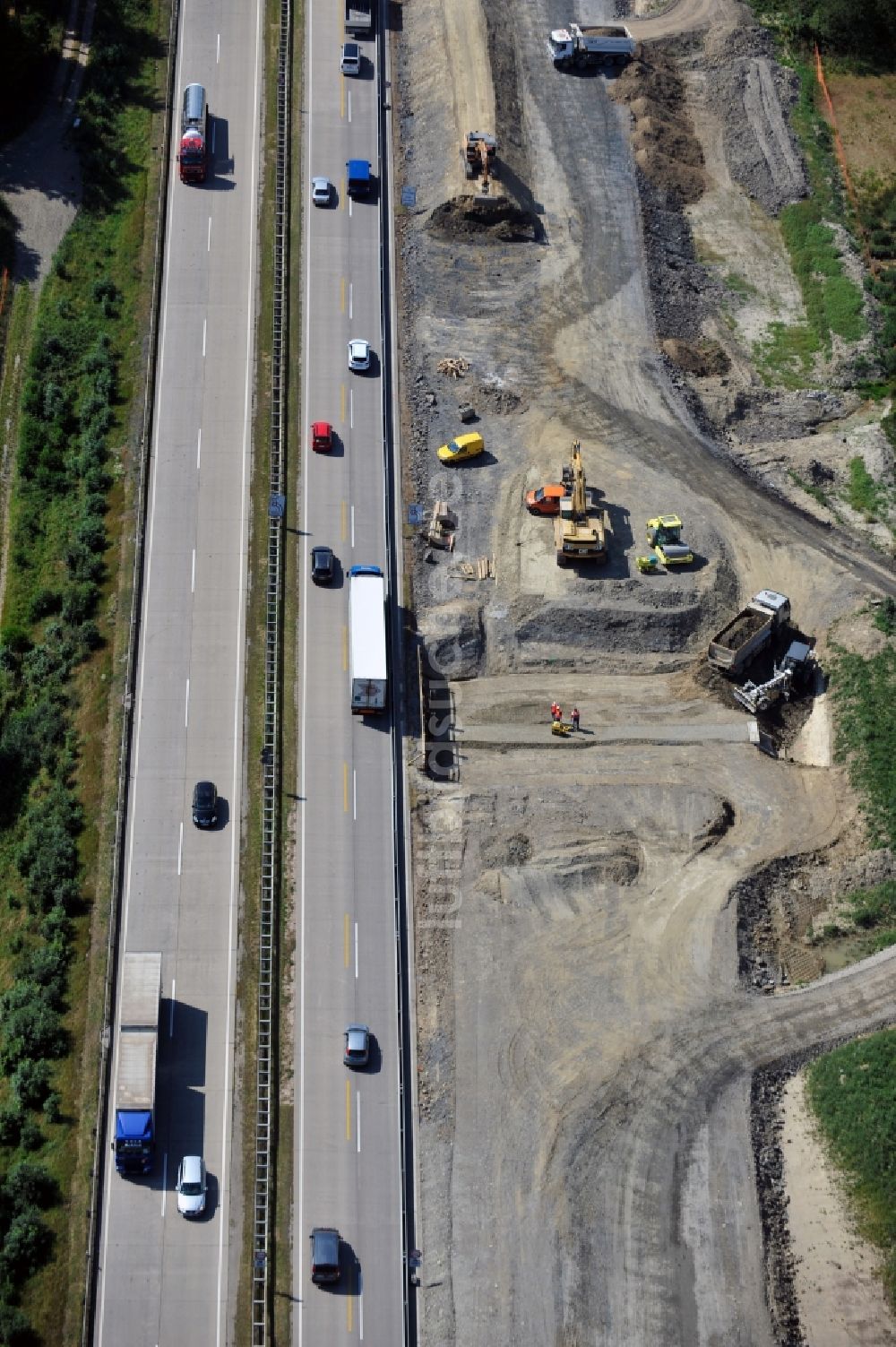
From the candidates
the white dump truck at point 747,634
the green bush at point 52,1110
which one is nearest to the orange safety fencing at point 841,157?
the white dump truck at point 747,634

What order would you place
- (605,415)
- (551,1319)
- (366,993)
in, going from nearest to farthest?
(551,1319)
(366,993)
(605,415)

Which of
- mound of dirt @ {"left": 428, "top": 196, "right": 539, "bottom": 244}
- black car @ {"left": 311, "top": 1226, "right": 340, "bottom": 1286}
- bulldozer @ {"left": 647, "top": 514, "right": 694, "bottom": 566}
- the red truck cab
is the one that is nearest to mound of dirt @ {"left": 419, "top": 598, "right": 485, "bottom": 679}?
bulldozer @ {"left": 647, "top": 514, "right": 694, "bottom": 566}

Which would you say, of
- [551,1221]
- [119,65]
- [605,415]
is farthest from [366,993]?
[119,65]

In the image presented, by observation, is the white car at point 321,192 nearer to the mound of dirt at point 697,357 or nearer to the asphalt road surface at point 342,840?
the asphalt road surface at point 342,840

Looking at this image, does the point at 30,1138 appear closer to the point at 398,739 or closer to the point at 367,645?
the point at 398,739

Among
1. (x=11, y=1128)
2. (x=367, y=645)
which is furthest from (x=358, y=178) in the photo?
(x=11, y=1128)

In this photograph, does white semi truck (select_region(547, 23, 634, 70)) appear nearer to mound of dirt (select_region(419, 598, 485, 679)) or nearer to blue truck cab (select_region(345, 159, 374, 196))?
blue truck cab (select_region(345, 159, 374, 196))

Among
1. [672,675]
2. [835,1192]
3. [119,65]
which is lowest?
[835,1192]

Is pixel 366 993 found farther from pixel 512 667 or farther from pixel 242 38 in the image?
pixel 242 38
